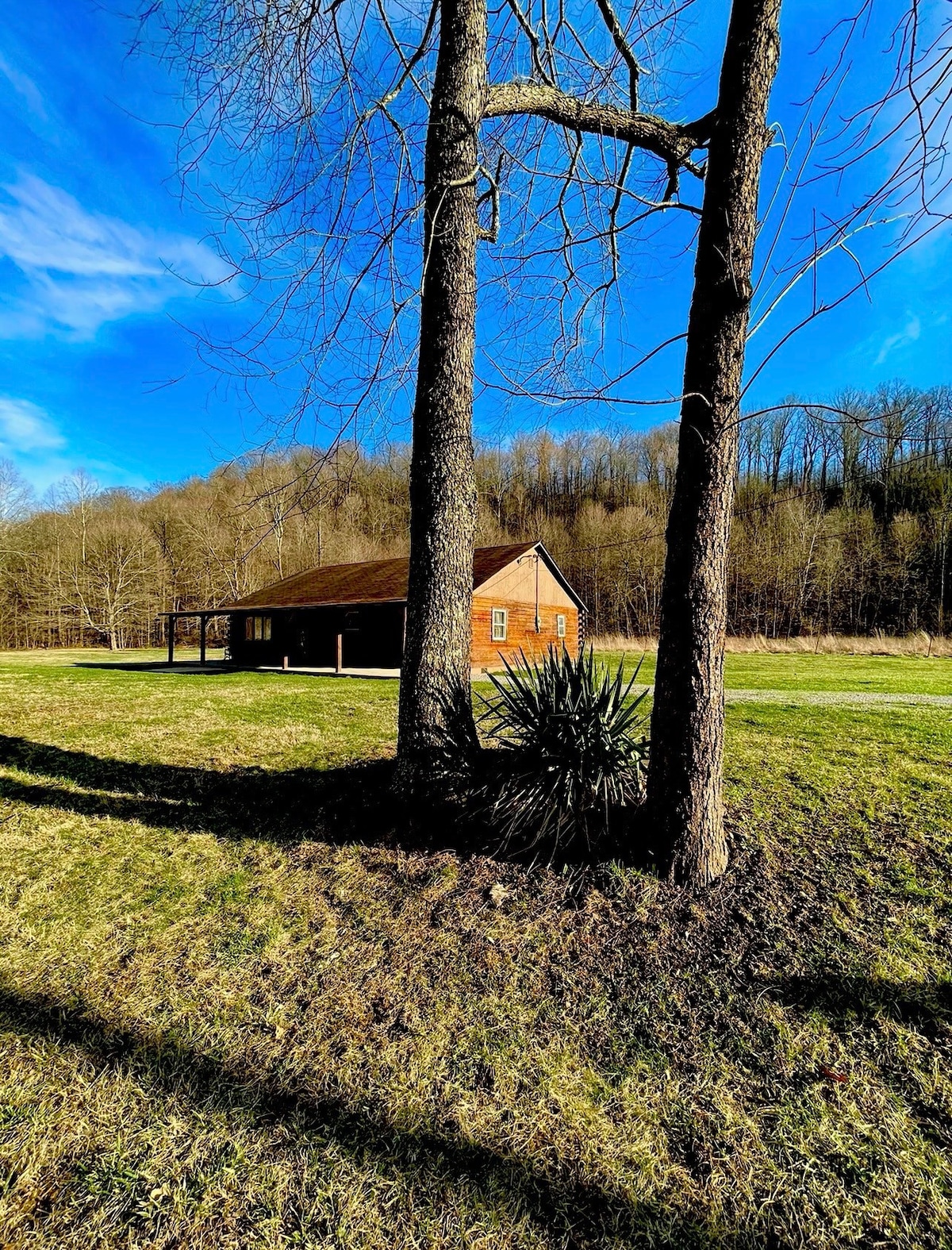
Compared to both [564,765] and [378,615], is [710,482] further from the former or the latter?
[378,615]

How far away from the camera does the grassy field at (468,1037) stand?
1.67 metres

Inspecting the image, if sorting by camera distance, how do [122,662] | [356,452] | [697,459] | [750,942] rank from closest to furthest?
[750,942] < [697,459] < [356,452] < [122,662]

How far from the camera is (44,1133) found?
1.90 meters

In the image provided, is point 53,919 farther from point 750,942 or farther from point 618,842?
point 750,942

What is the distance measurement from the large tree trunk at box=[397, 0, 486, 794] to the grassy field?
3.14ft

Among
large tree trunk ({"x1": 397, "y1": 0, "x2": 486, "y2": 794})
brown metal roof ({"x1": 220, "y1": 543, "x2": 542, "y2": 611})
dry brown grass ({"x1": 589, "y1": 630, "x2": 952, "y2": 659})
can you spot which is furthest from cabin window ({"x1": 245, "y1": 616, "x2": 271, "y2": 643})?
large tree trunk ({"x1": 397, "y1": 0, "x2": 486, "y2": 794})

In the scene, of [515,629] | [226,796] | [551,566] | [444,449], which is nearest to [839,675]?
[515,629]

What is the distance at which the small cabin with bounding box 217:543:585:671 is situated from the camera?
61.9 ft

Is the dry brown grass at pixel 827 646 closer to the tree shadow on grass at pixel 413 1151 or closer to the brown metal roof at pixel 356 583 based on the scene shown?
the brown metal roof at pixel 356 583

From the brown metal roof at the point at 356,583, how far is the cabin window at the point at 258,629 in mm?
696

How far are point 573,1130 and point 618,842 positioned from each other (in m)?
1.58

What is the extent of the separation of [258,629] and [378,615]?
6.92 metres

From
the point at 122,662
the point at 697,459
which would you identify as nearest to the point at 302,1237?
the point at 697,459

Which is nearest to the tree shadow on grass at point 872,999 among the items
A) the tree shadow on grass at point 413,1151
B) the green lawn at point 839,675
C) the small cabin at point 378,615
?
the tree shadow on grass at point 413,1151
